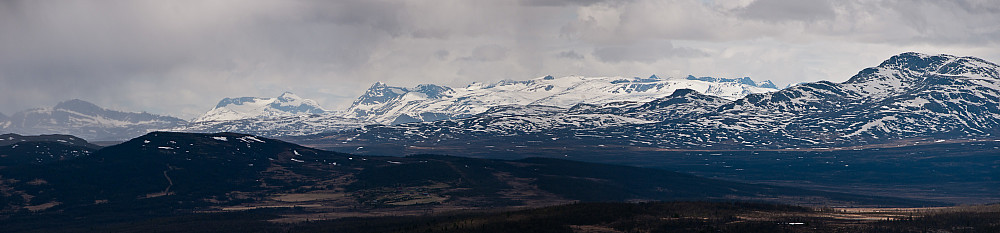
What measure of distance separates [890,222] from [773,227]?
23095 millimetres

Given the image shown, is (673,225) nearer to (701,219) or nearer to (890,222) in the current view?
(701,219)

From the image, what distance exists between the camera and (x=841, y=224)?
7328 inches

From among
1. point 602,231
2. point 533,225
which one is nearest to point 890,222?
point 602,231

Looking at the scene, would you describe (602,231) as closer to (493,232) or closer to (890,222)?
(493,232)

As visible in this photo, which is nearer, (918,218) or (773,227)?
(773,227)

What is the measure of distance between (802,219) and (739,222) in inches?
536

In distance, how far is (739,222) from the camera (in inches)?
7495

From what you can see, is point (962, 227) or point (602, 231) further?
point (602, 231)

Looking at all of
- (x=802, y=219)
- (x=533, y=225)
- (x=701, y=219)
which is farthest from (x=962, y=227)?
(x=533, y=225)

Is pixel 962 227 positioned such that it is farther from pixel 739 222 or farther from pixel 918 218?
pixel 739 222

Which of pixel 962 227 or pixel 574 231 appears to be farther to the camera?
pixel 574 231

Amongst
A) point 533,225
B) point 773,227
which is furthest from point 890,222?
point 533,225

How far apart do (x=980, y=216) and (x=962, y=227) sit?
1821 centimetres

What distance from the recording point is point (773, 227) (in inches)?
7146
